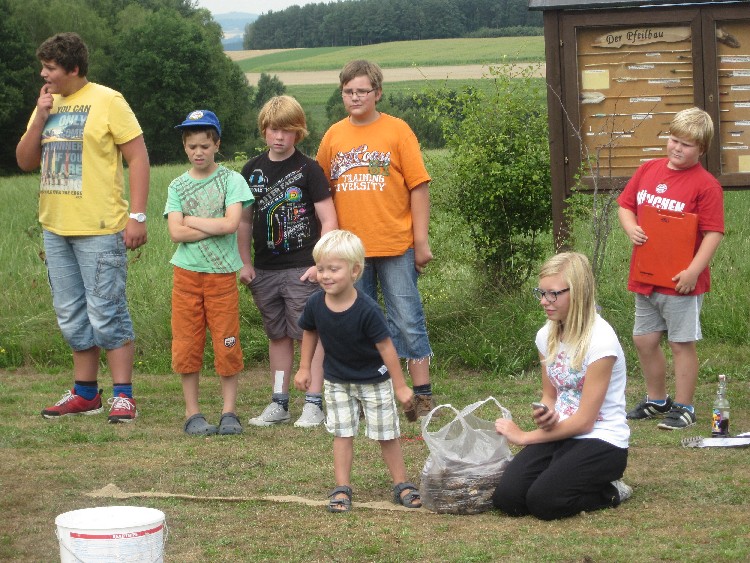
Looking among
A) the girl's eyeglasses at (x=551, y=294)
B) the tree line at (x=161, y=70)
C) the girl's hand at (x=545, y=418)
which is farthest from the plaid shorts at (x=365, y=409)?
the tree line at (x=161, y=70)

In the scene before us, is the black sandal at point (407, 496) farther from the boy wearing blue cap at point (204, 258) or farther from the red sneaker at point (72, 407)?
the red sneaker at point (72, 407)

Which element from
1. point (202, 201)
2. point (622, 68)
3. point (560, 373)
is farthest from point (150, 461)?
point (622, 68)

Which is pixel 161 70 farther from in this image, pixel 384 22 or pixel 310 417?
pixel 310 417

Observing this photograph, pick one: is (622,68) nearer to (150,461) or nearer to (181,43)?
(150,461)

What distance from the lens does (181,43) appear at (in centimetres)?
6228

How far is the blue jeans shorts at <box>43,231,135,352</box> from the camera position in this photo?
6.57 meters

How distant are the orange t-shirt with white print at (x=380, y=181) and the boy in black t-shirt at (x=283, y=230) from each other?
142 mm

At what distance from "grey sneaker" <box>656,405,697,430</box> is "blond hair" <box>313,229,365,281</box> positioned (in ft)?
7.10

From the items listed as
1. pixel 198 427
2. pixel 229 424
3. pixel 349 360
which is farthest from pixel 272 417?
pixel 349 360

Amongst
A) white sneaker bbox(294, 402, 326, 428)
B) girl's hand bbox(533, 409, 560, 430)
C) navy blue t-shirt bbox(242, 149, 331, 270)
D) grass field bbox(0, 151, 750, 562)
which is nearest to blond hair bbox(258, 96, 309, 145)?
navy blue t-shirt bbox(242, 149, 331, 270)

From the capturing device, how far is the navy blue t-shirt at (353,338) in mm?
4805

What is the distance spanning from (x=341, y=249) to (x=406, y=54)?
46.0m

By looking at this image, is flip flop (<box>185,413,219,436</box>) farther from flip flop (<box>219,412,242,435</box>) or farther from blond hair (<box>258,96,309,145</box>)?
blond hair (<box>258,96,309,145</box>)

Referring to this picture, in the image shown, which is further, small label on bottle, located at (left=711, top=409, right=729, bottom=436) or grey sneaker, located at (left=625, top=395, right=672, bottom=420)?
grey sneaker, located at (left=625, top=395, right=672, bottom=420)
